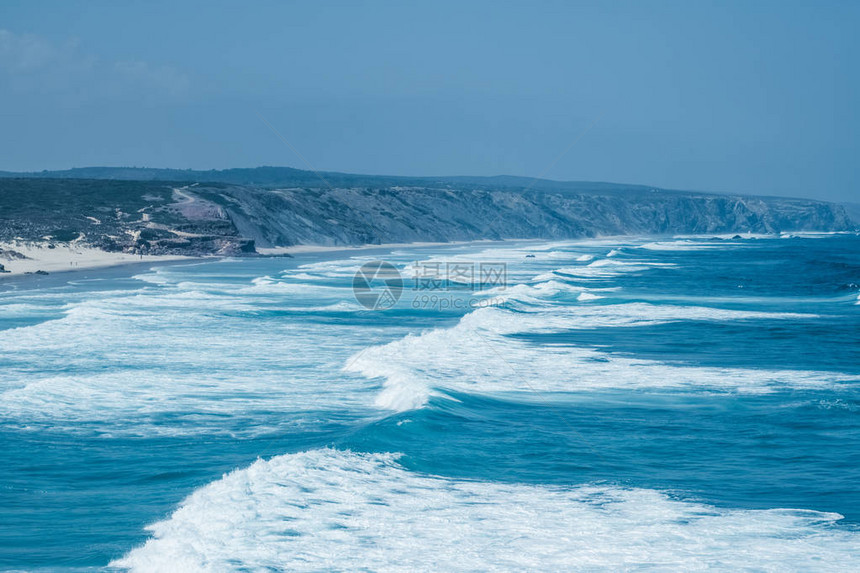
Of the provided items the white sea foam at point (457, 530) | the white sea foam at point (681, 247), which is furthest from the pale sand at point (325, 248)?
the white sea foam at point (457, 530)

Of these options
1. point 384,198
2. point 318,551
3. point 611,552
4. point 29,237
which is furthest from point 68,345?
point 384,198

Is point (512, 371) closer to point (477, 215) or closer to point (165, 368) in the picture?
point (165, 368)

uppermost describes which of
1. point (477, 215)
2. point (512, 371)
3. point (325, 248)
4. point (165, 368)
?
point (477, 215)

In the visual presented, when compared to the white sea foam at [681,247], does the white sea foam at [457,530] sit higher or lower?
lower

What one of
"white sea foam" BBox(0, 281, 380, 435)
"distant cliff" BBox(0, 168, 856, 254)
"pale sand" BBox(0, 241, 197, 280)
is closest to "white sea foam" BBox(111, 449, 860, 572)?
"white sea foam" BBox(0, 281, 380, 435)

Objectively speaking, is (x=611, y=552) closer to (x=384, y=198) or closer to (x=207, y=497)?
(x=207, y=497)

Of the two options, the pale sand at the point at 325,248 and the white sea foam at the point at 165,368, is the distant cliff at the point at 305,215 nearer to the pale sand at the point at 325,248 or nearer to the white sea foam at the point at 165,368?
the pale sand at the point at 325,248

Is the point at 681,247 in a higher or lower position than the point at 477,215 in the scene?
lower

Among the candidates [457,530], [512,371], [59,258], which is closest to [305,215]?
[59,258]
